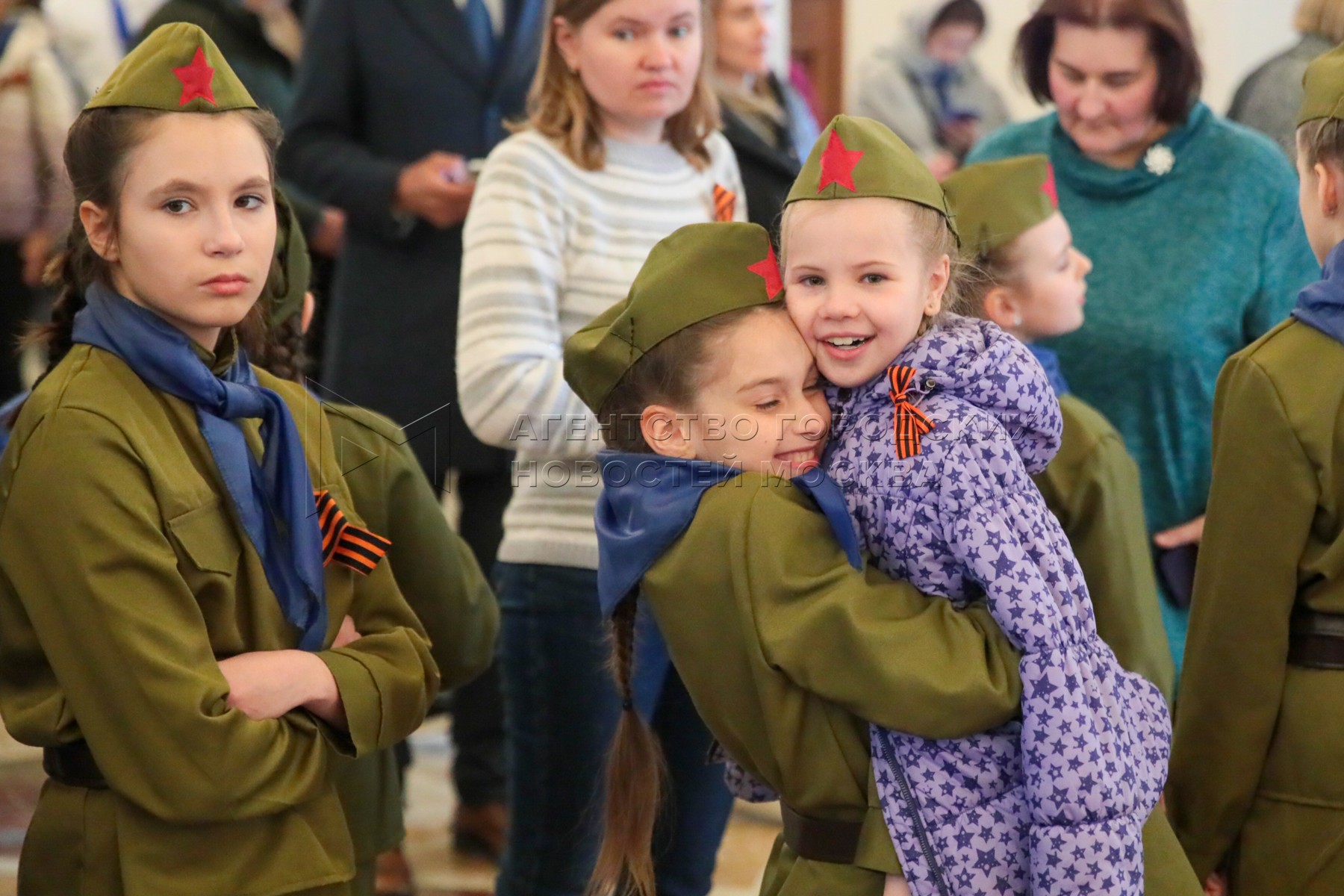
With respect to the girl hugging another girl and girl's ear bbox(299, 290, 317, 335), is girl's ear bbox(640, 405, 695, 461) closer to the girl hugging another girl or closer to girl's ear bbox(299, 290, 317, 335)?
the girl hugging another girl

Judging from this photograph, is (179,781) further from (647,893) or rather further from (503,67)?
(503,67)

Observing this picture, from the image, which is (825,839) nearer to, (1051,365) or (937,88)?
(1051,365)

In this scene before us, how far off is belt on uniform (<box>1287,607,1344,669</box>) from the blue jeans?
0.77 meters

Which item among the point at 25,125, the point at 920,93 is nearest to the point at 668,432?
the point at 25,125

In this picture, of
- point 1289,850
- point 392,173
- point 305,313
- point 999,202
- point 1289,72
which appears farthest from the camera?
point 1289,72

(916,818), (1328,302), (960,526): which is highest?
(1328,302)

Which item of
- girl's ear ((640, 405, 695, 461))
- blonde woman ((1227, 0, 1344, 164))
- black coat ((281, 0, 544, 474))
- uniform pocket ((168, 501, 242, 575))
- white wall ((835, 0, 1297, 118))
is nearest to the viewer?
uniform pocket ((168, 501, 242, 575))

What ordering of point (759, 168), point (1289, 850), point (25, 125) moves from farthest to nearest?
1. point (25, 125)
2. point (759, 168)
3. point (1289, 850)

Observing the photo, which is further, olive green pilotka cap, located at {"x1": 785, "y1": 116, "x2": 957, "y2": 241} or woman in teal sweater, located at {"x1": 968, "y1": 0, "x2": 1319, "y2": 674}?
woman in teal sweater, located at {"x1": 968, "y1": 0, "x2": 1319, "y2": 674}

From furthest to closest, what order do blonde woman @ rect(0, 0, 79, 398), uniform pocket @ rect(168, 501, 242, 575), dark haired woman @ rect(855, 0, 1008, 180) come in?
1. dark haired woman @ rect(855, 0, 1008, 180)
2. blonde woman @ rect(0, 0, 79, 398)
3. uniform pocket @ rect(168, 501, 242, 575)

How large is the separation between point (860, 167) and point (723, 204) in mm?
666

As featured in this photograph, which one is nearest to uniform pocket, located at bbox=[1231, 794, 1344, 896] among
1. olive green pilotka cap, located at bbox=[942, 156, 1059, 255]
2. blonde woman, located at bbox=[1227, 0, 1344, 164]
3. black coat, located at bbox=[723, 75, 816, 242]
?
olive green pilotka cap, located at bbox=[942, 156, 1059, 255]

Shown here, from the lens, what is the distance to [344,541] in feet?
5.63

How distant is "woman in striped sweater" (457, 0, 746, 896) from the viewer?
2.08 meters
